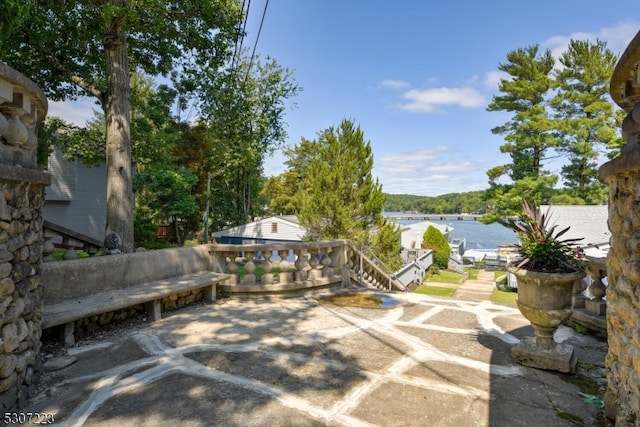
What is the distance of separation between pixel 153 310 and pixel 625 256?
15.9ft

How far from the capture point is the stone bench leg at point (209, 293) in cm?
549

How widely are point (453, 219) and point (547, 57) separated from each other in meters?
102

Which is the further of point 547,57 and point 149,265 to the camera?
point 547,57

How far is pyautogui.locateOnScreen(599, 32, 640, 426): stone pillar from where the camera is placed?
6.23 ft

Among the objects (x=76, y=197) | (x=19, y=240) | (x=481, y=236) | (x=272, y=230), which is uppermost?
(x=76, y=197)

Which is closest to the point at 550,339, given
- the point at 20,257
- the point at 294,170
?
the point at 20,257

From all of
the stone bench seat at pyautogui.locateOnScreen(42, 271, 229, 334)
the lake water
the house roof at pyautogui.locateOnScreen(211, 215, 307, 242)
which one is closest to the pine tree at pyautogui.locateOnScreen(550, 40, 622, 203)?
the lake water

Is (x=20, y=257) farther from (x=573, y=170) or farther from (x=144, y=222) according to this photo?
(x=573, y=170)

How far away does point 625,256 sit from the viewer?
6.70 ft

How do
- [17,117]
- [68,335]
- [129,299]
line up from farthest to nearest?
[129,299], [68,335], [17,117]

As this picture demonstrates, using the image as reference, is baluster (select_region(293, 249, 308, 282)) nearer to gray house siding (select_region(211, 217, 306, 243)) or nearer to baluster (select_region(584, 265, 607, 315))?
baluster (select_region(584, 265, 607, 315))

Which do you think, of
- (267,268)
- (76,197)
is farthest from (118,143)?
(76,197)

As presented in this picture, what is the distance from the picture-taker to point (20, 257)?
2.52 m

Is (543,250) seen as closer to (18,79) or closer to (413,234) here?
(18,79)
